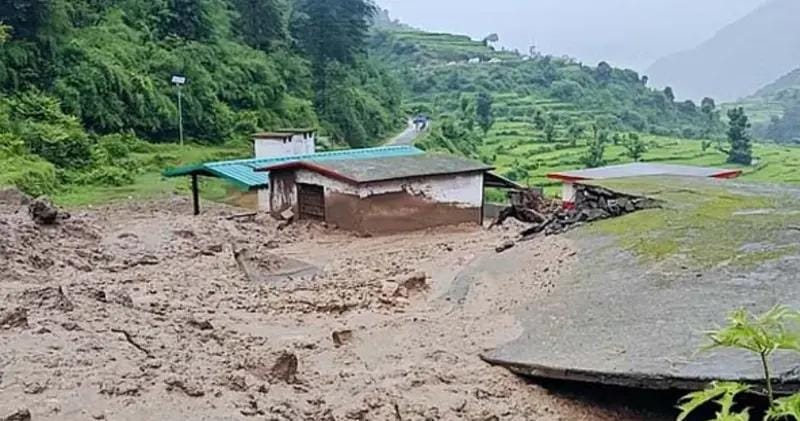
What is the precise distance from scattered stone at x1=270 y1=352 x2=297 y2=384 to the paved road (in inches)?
1015

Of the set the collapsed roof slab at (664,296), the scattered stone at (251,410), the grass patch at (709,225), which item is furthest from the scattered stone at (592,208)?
the scattered stone at (251,410)

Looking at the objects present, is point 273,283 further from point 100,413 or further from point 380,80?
point 380,80

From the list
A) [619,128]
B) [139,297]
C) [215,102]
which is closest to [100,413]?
[139,297]

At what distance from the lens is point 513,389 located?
6.10 m

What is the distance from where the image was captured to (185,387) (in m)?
5.45

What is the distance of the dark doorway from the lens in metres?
16.0

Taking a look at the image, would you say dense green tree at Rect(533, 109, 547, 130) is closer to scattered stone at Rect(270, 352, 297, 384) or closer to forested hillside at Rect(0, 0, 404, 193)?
forested hillside at Rect(0, 0, 404, 193)

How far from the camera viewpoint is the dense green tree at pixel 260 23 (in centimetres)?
3650

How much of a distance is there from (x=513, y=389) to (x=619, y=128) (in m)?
41.6

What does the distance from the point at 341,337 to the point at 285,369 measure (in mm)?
1358

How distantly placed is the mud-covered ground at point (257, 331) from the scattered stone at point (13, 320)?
0.02 meters

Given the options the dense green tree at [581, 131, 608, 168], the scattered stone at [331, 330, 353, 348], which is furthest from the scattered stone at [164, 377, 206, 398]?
the dense green tree at [581, 131, 608, 168]

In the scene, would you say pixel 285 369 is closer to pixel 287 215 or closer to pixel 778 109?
pixel 287 215

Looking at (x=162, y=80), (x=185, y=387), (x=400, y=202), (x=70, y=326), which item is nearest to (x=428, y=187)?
(x=400, y=202)
